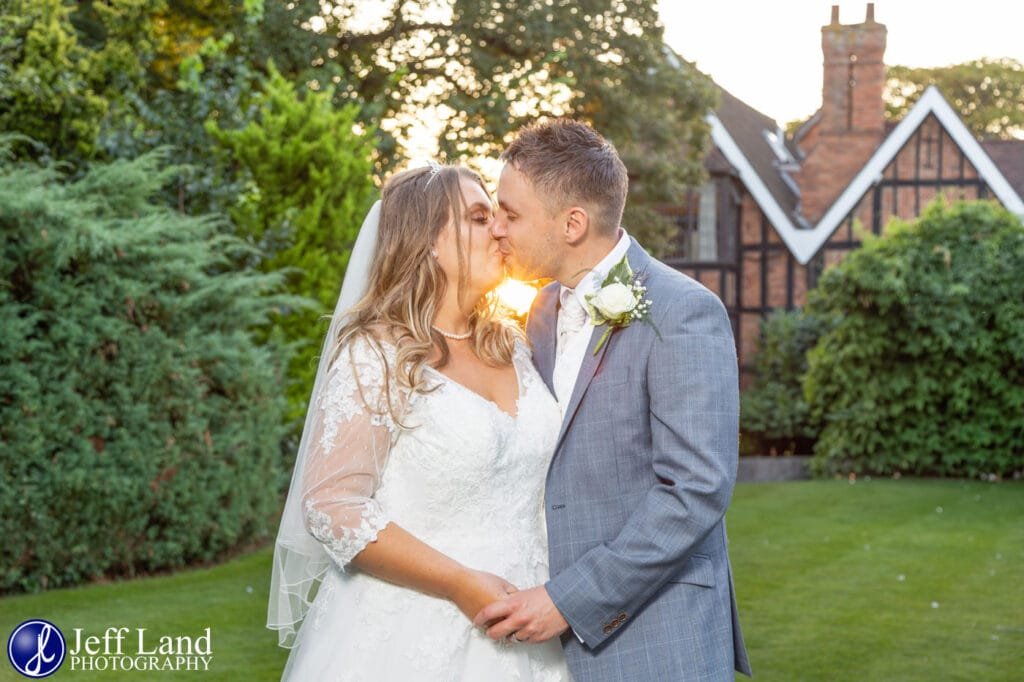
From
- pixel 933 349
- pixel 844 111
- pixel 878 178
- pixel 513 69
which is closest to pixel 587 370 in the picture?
pixel 933 349

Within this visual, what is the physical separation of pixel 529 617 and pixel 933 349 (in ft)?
54.4

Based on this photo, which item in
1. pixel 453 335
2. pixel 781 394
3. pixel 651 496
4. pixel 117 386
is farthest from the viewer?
pixel 781 394

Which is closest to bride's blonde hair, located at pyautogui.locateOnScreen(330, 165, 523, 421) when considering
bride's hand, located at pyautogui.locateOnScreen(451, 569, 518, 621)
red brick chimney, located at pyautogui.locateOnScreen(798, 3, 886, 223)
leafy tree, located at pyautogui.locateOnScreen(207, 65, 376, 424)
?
bride's hand, located at pyautogui.locateOnScreen(451, 569, 518, 621)

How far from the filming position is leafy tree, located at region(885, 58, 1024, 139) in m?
48.2

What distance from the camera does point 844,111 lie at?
28.1 m

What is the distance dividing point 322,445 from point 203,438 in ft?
22.2

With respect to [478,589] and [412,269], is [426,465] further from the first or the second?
[412,269]

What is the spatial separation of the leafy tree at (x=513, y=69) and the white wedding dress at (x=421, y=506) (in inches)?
634

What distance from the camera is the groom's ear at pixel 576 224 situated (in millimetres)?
3637

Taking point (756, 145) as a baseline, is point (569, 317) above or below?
below

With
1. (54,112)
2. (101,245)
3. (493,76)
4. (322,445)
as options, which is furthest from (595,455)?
(493,76)

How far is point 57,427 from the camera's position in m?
8.85

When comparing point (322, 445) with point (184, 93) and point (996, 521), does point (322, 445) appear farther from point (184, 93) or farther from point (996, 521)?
point (996, 521)

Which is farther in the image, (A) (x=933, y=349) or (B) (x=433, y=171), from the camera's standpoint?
(A) (x=933, y=349)
